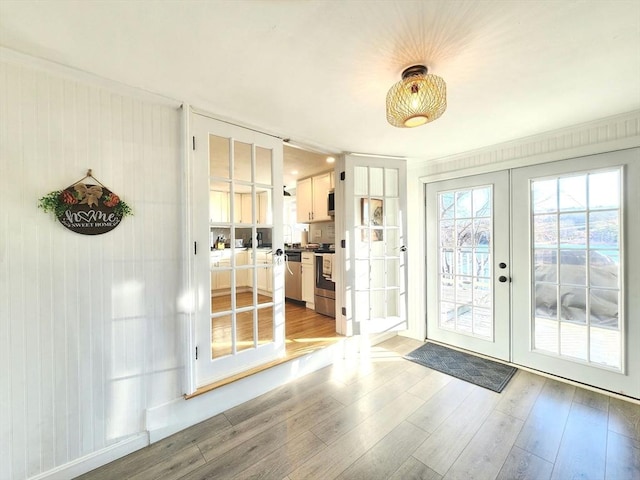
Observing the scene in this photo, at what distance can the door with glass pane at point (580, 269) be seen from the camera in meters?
2.10

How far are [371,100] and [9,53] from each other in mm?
2012

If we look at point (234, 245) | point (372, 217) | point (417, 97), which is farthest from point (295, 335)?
point (417, 97)

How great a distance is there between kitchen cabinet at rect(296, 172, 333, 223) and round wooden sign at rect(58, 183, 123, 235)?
10.1 feet

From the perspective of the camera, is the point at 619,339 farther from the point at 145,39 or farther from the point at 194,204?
the point at 145,39

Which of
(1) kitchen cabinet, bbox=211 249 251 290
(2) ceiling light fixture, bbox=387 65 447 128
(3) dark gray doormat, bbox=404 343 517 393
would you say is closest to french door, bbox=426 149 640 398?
(3) dark gray doormat, bbox=404 343 517 393

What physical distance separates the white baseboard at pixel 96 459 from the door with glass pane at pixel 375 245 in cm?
197

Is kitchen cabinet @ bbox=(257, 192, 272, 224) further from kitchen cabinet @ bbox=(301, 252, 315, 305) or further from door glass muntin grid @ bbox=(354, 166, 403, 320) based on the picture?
kitchen cabinet @ bbox=(301, 252, 315, 305)

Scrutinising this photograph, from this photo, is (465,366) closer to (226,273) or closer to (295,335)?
(295,335)

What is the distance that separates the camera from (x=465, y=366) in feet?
8.68

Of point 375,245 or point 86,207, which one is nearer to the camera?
point 86,207

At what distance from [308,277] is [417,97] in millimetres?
3169

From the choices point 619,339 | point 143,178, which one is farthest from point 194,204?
point 619,339

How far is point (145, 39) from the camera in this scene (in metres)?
1.25

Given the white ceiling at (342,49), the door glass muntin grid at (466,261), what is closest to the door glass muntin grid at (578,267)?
the door glass muntin grid at (466,261)
